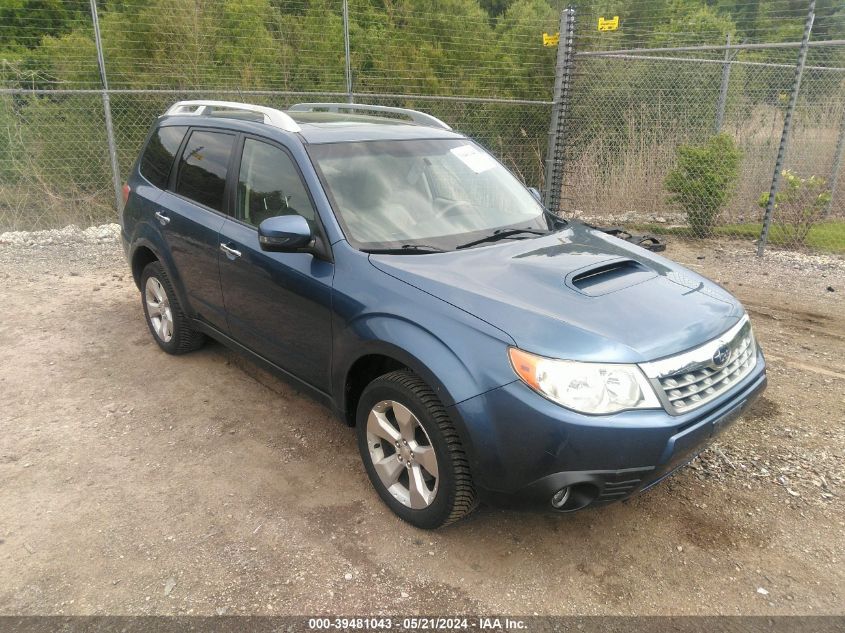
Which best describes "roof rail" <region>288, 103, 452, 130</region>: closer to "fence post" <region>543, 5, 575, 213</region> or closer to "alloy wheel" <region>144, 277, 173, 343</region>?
"alloy wheel" <region>144, 277, 173, 343</region>

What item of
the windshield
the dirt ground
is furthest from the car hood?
the dirt ground

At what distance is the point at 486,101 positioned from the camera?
28.1 ft

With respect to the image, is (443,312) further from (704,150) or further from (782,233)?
(782,233)

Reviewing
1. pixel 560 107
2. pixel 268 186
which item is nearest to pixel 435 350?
pixel 268 186

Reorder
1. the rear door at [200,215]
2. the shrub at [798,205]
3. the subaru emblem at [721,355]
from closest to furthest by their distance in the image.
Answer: the subaru emblem at [721,355]
the rear door at [200,215]
the shrub at [798,205]

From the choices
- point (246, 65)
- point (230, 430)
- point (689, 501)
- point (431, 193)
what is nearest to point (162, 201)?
point (230, 430)

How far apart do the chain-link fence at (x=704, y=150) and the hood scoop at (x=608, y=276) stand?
5.87 m

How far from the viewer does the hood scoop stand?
2.82m

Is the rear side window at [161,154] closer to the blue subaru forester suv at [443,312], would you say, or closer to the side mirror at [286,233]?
the blue subaru forester suv at [443,312]

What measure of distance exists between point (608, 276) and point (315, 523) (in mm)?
1845

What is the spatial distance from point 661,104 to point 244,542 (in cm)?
1031

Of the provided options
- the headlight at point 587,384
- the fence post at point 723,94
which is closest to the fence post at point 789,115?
the fence post at point 723,94

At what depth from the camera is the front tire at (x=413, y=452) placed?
2.57 metres

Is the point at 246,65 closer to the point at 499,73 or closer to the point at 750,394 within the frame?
the point at 499,73
